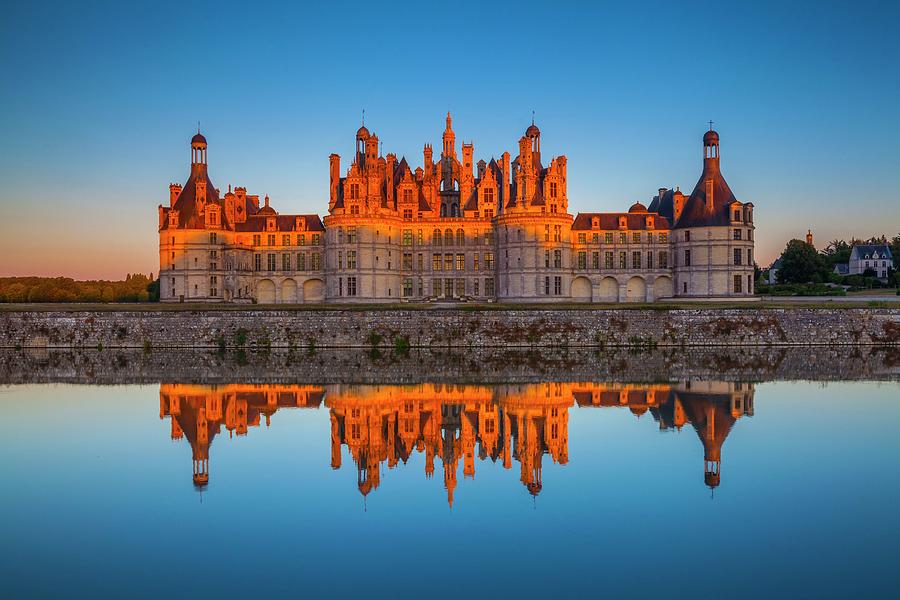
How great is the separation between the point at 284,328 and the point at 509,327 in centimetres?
1198

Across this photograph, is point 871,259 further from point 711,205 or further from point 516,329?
point 516,329

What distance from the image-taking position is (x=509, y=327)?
41.4 metres

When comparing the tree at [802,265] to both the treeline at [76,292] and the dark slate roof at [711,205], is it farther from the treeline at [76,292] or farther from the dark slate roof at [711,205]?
the treeline at [76,292]

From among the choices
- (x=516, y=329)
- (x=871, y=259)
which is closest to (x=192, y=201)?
(x=516, y=329)

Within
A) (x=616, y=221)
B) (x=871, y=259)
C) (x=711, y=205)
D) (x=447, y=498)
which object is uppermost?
(x=711, y=205)

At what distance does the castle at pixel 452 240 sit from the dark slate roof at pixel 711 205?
0.27 ft

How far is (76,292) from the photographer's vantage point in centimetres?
7262

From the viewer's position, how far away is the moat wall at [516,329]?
41.1 metres

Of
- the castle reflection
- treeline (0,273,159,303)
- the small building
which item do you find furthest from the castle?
the small building

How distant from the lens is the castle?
55.7 meters

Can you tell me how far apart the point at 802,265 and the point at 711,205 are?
950 inches

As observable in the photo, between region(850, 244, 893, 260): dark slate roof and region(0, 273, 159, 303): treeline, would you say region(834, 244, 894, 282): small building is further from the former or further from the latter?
region(0, 273, 159, 303): treeline

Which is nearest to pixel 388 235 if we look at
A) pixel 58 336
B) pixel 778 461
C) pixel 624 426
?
pixel 58 336

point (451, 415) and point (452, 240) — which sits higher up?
point (452, 240)
